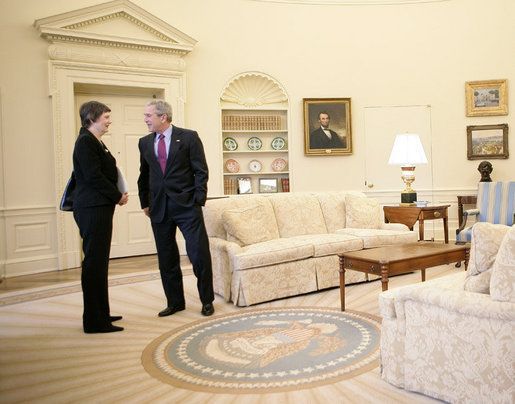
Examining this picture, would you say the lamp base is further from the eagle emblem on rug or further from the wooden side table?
the eagle emblem on rug

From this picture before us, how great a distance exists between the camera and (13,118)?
5.29m

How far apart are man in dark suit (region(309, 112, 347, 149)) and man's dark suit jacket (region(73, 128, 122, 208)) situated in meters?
4.27

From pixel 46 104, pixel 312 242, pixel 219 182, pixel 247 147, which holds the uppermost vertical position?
pixel 46 104

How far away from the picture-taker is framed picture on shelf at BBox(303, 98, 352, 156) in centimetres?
691

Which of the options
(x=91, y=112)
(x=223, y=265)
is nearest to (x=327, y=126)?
(x=223, y=265)

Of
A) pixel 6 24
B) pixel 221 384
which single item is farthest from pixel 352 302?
pixel 6 24

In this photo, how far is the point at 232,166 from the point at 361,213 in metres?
2.50

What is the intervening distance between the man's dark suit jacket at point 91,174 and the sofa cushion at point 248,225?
3.96 ft

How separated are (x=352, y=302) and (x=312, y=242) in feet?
2.13

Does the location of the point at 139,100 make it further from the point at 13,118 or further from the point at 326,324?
the point at 326,324

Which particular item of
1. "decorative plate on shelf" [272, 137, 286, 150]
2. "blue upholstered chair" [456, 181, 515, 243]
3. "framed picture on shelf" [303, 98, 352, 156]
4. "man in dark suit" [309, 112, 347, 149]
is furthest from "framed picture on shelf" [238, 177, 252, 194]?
"blue upholstered chair" [456, 181, 515, 243]

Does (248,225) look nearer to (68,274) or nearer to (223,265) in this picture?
(223,265)

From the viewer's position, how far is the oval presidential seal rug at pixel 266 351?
233 cm

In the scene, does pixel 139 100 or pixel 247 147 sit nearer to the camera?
pixel 139 100
